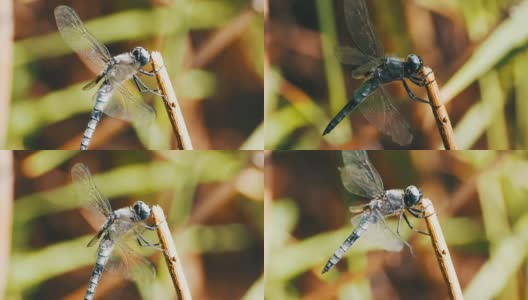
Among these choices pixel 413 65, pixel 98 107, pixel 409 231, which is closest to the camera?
pixel 413 65

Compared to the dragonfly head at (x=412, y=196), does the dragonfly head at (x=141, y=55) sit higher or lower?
higher

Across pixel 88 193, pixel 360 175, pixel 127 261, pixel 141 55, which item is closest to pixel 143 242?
pixel 127 261

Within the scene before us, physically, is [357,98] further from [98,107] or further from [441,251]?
[98,107]

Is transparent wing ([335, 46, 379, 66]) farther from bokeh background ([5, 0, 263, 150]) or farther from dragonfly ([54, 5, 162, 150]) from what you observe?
dragonfly ([54, 5, 162, 150])

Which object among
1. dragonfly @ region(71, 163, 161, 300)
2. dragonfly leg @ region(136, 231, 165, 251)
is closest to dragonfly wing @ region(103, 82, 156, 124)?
dragonfly @ region(71, 163, 161, 300)

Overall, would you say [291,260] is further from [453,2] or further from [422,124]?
[453,2]

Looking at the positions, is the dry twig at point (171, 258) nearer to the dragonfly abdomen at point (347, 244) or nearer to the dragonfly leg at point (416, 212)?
the dragonfly abdomen at point (347, 244)

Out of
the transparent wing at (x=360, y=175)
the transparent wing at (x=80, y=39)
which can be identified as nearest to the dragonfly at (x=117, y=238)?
the transparent wing at (x=80, y=39)
